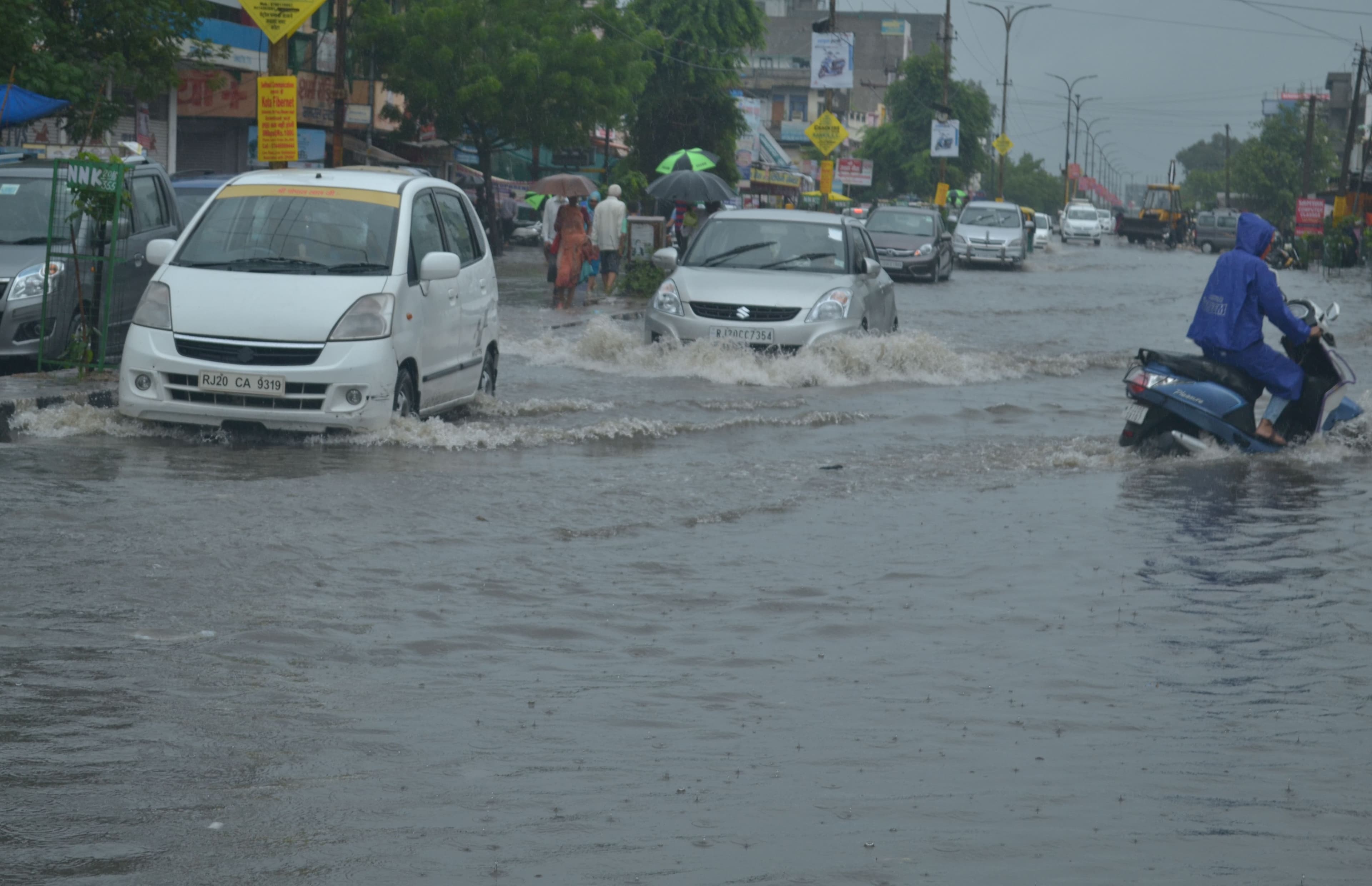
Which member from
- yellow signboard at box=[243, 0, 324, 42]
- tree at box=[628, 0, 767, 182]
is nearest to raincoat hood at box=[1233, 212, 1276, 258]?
yellow signboard at box=[243, 0, 324, 42]

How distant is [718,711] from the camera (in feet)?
17.7

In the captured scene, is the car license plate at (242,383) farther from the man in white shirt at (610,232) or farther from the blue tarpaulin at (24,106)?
the man in white shirt at (610,232)

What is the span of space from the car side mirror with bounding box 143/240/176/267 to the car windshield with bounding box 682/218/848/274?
21.1 ft

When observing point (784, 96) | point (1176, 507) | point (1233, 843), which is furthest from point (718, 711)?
point (784, 96)

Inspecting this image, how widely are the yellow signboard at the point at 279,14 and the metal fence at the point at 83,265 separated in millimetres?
2756

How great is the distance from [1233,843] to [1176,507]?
5.48 metres

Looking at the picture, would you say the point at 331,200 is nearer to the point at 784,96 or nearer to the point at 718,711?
the point at 718,711

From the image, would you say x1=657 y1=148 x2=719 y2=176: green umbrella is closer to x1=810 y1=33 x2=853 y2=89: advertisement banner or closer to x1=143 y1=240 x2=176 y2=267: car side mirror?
x1=810 y1=33 x2=853 y2=89: advertisement banner

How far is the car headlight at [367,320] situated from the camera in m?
9.95

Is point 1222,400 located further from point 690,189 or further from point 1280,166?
point 1280,166

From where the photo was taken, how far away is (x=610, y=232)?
2638cm

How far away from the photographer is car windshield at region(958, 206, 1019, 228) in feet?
152

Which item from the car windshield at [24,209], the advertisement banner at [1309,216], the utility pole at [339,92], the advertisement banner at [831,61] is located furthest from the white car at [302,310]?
the advertisement banner at [1309,216]

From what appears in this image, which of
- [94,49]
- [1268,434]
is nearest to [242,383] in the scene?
[1268,434]
